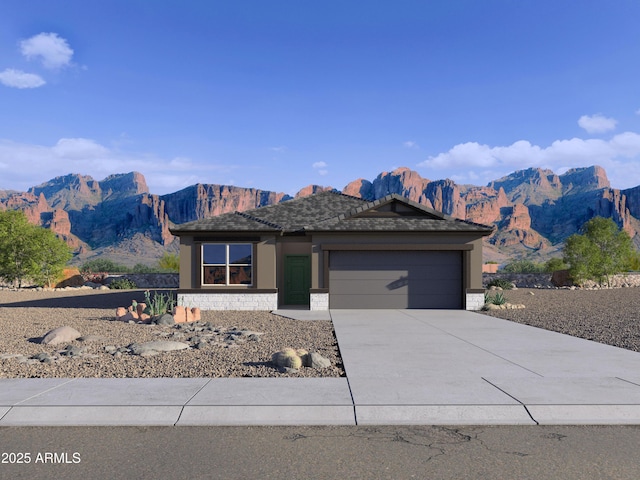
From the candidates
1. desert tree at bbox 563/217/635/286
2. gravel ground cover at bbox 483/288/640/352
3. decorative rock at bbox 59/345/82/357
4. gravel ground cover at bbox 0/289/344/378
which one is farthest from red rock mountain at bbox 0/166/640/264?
decorative rock at bbox 59/345/82/357

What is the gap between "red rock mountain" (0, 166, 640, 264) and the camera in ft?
395

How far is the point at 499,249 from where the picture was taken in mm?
119000

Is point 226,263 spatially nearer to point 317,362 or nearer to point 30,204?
point 317,362

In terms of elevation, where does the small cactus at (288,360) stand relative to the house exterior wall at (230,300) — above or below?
above

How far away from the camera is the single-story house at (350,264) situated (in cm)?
2023

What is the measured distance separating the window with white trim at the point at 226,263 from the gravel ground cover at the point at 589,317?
30.7 ft

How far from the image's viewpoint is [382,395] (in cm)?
682

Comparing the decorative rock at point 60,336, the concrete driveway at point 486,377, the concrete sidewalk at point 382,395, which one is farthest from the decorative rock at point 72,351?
the concrete driveway at point 486,377

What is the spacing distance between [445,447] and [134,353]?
278 inches

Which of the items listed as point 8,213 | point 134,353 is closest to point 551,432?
point 134,353

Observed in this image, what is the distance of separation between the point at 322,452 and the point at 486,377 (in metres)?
3.81

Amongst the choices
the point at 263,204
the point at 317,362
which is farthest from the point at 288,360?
the point at 263,204

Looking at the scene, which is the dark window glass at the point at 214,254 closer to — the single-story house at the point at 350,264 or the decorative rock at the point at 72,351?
the single-story house at the point at 350,264

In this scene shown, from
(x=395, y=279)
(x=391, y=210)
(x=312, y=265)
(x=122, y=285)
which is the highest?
(x=391, y=210)
